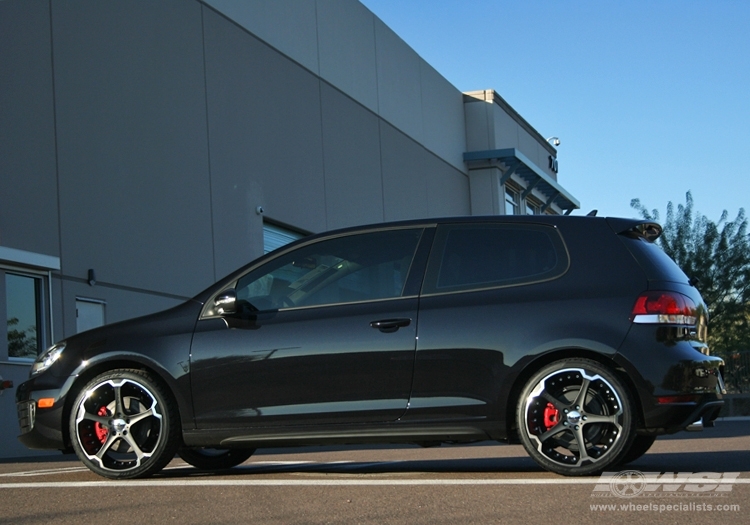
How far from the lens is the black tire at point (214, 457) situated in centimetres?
760

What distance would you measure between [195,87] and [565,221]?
52.9ft

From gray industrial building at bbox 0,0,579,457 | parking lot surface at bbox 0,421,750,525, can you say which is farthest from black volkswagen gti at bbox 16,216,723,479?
gray industrial building at bbox 0,0,579,457

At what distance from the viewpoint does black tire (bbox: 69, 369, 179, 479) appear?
6.74 m

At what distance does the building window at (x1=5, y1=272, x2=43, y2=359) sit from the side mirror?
1045 cm

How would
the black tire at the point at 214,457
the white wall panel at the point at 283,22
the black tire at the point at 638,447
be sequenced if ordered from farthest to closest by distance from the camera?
the white wall panel at the point at 283,22
the black tire at the point at 214,457
the black tire at the point at 638,447

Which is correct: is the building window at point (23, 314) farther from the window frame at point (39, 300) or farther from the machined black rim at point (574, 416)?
the machined black rim at point (574, 416)

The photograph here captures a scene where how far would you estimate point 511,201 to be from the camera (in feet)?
143

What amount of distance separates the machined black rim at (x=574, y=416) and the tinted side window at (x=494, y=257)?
676mm

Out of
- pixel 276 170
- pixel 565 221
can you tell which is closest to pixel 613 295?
pixel 565 221

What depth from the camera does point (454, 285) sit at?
655 cm

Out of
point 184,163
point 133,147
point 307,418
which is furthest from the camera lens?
point 184,163

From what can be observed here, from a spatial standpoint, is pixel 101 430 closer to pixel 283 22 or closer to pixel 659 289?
pixel 659 289

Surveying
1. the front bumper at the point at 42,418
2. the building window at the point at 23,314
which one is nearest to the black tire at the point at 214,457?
the front bumper at the point at 42,418

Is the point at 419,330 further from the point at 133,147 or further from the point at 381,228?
the point at 133,147
